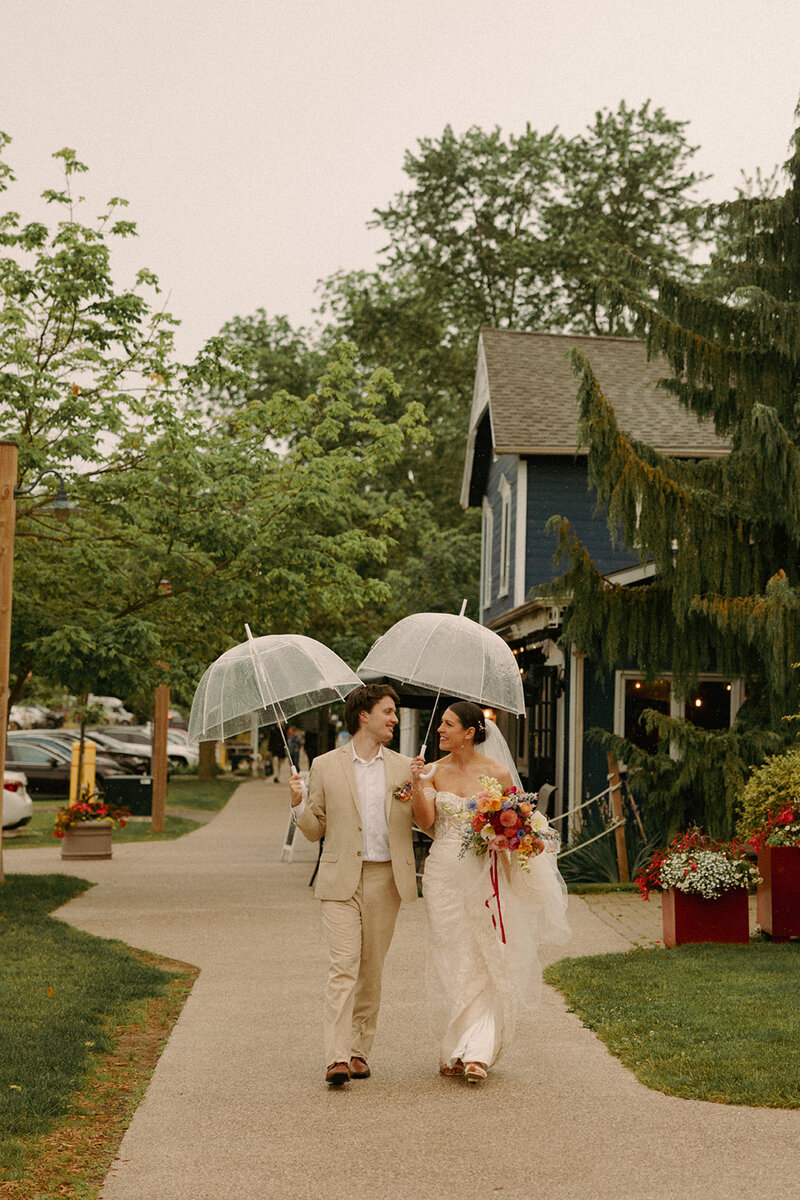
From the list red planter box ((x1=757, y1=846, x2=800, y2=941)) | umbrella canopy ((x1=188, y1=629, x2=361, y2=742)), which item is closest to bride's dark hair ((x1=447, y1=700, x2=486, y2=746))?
umbrella canopy ((x1=188, y1=629, x2=361, y2=742))

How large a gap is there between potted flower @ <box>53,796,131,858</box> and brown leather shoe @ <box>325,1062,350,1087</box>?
42.4 ft

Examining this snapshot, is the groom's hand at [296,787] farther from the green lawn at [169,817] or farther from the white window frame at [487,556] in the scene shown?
the white window frame at [487,556]

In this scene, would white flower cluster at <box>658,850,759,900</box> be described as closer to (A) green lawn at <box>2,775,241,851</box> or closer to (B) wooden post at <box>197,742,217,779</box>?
(A) green lawn at <box>2,775,241,851</box>

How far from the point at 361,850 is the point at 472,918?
664 millimetres

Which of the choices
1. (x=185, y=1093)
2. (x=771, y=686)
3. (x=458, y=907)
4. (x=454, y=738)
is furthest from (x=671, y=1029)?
(x=771, y=686)

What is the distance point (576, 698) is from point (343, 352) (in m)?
5.54

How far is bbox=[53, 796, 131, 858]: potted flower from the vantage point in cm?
1925

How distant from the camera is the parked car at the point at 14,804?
23.6 metres

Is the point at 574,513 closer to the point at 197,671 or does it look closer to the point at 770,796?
the point at 197,671

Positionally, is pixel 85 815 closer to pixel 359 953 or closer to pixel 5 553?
pixel 5 553

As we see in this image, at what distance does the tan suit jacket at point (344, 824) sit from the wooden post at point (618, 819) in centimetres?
899

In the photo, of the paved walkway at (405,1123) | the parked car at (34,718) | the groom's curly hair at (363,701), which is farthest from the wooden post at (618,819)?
the parked car at (34,718)

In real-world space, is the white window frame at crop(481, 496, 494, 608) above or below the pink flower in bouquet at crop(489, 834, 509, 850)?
above

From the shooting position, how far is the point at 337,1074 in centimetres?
666
